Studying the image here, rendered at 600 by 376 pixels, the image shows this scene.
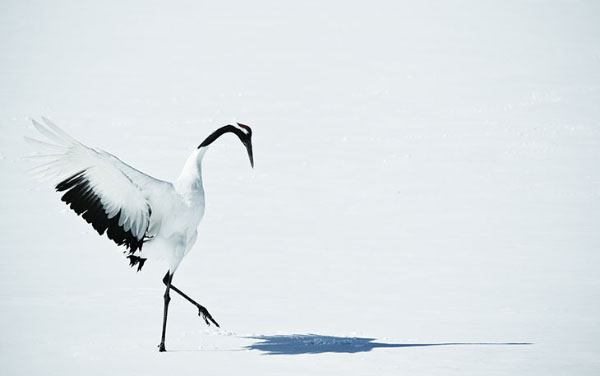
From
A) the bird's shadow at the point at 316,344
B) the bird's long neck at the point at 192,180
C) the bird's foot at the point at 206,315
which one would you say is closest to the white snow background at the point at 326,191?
the bird's shadow at the point at 316,344

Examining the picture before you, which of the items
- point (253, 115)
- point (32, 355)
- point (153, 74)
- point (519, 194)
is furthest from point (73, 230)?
point (153, 74)

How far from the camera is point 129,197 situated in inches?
220

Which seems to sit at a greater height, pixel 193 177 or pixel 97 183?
pixel 193 177

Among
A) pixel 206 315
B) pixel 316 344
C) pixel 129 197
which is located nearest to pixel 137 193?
pixel 129 197

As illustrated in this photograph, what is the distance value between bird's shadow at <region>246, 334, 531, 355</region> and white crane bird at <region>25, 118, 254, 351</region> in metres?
0.48

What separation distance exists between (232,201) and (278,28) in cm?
1443

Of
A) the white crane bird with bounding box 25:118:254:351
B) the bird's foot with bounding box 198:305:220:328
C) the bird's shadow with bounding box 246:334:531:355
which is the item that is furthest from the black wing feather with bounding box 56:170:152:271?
the bird's shadow with bounding box 246:334:531:355

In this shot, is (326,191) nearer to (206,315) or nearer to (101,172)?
(206,315)

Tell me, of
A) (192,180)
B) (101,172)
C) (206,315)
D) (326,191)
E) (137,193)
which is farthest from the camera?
(326,191)

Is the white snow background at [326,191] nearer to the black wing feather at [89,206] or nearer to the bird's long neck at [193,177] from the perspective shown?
the black wing feather at [89,206]

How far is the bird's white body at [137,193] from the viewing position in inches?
213

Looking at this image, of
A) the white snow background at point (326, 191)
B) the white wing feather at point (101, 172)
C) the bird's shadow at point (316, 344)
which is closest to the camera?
the white wing feather at point (101, 172)

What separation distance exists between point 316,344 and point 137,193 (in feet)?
5.52

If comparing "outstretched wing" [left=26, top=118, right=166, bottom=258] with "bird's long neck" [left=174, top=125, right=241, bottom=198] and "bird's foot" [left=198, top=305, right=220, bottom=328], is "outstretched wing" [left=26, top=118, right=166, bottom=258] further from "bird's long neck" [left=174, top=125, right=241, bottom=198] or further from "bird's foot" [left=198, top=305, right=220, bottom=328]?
"bird's foot" [left=198, top=305, right=220, bottom=328]
